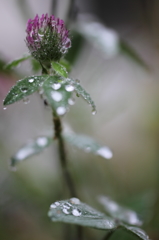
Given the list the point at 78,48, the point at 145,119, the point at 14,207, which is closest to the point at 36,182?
the point at 14,207

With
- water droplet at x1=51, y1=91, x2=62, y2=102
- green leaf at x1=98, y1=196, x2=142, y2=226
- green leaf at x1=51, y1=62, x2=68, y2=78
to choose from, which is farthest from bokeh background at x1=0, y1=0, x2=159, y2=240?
water droplet at x1=51, y1=91, x2=62, y2=102

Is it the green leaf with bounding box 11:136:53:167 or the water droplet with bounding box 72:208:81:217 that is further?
the green leaf with bounding box 11:136:53:167

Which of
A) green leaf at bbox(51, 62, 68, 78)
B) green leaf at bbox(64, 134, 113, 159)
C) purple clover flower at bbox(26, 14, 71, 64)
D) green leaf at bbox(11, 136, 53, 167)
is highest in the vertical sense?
purple clover flower at bbox(26, 14, 71, 64)

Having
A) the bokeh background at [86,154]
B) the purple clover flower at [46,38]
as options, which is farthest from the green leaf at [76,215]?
the bokeh background at [86,154]

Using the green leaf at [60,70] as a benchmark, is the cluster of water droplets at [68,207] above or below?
below

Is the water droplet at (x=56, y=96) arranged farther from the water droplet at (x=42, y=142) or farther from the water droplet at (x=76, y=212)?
the water droplet at (x=42, y=142)

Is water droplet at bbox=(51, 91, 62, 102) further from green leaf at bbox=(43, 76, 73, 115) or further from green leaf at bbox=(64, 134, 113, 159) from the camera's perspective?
green leaf at bbox=(64, 134, 113, 159)

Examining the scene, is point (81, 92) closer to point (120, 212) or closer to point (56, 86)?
point (56, 86)

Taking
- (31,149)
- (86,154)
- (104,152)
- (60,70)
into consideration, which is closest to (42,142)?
(31,149)
